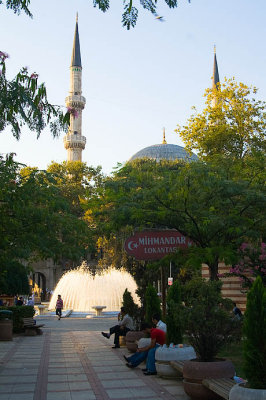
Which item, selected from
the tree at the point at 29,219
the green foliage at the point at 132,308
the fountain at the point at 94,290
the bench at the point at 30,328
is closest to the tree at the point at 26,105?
the tree at the point at 29,219

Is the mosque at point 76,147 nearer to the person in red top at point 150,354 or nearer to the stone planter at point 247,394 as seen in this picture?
the person in red top at point 150,354

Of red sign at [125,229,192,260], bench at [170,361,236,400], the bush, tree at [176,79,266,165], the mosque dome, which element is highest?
the mosque dome

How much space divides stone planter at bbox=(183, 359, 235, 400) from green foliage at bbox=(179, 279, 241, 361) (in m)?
0.36

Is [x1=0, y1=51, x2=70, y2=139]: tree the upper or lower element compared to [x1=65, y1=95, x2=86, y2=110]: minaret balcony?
lower

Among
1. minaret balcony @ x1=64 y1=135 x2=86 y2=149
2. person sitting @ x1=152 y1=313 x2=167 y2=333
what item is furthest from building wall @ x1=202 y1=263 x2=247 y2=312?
minaret balcony @ x1=64 y1=135 x2=86 y2=149

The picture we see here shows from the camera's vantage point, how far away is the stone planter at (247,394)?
571cm

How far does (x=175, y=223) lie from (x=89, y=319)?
55.1ft

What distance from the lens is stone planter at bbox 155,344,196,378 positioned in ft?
31.0

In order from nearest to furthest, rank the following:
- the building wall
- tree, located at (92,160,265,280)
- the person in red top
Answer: the person in red top
tree, located at (92,160,265,280)
the building wall

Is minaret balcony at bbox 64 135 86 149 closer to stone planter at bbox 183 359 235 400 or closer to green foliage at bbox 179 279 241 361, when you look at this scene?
green foliage at bbox 179 279 241 361

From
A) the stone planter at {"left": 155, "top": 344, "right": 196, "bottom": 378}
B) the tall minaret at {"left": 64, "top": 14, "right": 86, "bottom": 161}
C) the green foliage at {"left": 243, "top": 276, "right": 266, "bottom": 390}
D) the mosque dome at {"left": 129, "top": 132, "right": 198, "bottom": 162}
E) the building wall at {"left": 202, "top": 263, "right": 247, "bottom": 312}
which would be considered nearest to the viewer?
the green foliage at {"left": 243, "top": 276, "right": 266, "bottom": 390}

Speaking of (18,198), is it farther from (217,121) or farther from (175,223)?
(217,121)

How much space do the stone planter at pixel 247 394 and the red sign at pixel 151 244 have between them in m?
6.46

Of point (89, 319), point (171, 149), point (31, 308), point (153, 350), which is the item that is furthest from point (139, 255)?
point (171, 149)
